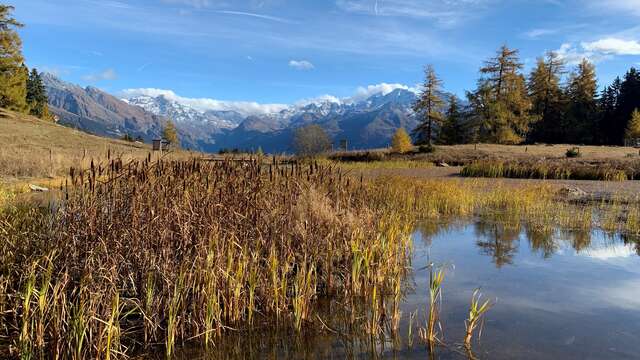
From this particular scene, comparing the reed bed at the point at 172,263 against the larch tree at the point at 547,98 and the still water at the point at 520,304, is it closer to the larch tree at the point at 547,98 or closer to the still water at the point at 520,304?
the still water at the point at 520,304

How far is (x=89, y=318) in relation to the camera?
440 centimetres

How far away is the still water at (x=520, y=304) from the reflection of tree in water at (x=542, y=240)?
23 mm

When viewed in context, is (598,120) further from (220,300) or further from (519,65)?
(220,300)

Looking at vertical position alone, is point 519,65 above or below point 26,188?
above

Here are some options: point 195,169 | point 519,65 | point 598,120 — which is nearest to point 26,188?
point 195,169

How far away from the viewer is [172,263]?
5.58 meters

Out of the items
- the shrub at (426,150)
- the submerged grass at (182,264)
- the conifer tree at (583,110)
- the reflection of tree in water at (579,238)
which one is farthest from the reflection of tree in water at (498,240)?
the conifer tree at (583,110)

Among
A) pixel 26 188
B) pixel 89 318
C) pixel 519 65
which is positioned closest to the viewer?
pixel 89 318

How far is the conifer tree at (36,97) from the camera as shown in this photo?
8169 cm

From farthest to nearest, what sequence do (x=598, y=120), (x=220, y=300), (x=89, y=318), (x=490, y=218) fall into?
(x=598, y=120) < (x=490, y=218) < (x=220, y=300) < (x=89, y=318)

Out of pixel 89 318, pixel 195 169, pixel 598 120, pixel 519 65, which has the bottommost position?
pixel 89 318

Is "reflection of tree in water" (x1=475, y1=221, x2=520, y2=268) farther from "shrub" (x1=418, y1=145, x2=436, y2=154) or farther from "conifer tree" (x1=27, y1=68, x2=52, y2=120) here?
"conifer tree" (x1=27, y1=68, x2=52, y2=120)

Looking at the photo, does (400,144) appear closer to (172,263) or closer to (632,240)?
(632,240)

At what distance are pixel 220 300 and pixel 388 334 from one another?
2065mm
